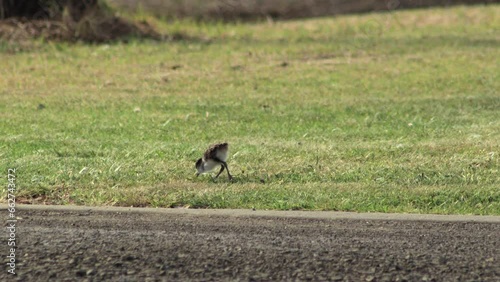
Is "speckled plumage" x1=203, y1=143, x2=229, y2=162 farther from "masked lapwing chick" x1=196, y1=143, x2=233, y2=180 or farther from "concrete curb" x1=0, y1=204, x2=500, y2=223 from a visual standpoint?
"concrete curb" x1=0, y1=204, x2=500, y2=223

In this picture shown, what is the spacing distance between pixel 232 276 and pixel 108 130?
5398 mm

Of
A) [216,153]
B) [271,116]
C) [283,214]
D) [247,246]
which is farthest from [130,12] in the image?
[247,246]

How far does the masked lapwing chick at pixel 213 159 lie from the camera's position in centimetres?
838

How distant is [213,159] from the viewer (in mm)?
8391

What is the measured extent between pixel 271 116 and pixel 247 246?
5.58m

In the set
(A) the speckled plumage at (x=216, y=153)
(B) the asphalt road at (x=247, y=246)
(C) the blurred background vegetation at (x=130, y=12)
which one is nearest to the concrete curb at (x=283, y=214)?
(B) the asphalt road at (x=247, y=246)

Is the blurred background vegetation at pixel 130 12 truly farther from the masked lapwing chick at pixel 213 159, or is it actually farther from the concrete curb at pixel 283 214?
the concrete curb at pixel 283 214

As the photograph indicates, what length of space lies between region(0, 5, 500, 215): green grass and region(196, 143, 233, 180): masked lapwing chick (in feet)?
0.39

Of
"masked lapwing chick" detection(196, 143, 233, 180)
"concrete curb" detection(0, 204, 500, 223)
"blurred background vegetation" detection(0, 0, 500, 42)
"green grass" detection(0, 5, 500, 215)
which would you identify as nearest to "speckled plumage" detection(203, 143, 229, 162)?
"masked lapwing chick" detection(196, 143, 233, 180)

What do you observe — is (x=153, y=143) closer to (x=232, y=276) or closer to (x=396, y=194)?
(x=396, y=194)

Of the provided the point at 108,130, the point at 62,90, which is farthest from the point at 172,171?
the point at 62,90

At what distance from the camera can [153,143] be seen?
33.6 feet

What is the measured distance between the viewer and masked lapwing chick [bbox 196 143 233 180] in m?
8.38

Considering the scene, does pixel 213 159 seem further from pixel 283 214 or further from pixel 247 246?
pixel 247 246
